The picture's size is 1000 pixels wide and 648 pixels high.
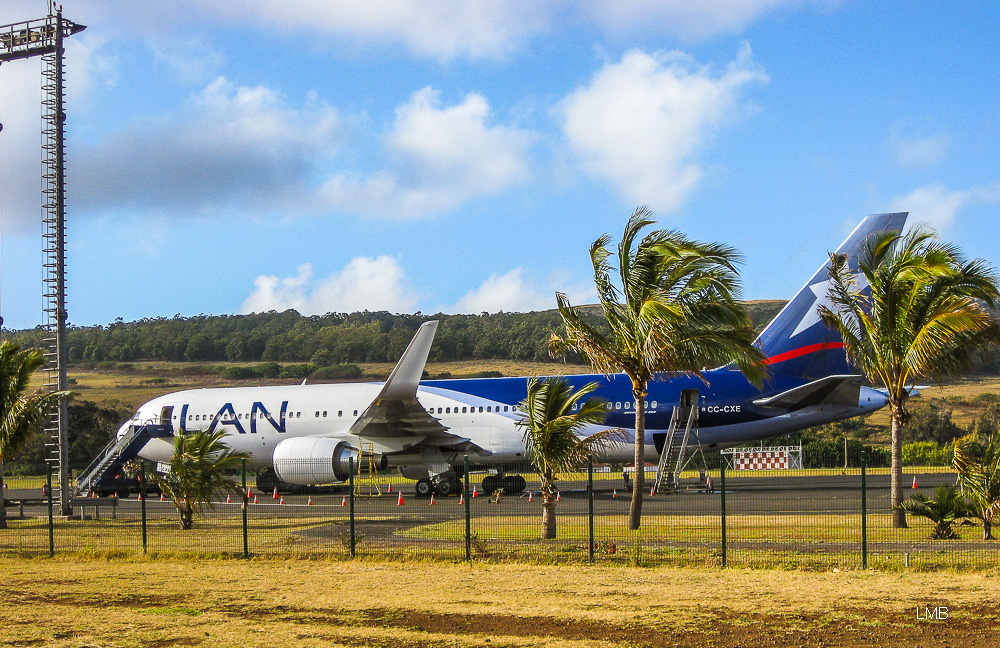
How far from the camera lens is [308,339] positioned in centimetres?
12562

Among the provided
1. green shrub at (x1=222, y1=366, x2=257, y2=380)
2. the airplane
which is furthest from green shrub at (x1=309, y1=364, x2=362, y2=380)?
the airplane

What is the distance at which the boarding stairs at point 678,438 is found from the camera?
990 inches

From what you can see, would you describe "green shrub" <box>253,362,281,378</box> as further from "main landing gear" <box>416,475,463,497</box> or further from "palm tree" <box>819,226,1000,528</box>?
"palm tree" <box>819,226,1000,528</box>

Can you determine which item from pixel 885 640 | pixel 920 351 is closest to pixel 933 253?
pixel 920 351

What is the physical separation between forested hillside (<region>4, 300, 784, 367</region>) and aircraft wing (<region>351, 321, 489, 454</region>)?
6692cm

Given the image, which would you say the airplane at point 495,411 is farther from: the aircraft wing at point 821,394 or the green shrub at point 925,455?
the green shrub at point 925,455

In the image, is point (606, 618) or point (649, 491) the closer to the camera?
point (606, 618)

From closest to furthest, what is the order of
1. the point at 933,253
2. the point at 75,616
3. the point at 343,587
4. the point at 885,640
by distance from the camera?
the point at 885,640 → the point at 75,616 → the point at 343,587 → the point at 933,253

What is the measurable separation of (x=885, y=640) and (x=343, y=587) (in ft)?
20.5

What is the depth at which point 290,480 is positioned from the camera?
82.5 ft

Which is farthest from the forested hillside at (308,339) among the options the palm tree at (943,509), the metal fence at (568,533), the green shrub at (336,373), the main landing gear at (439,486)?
the palm tree at (943,509)

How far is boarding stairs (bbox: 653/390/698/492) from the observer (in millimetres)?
25141

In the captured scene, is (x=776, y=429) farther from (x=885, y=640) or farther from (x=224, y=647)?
(x=224, y=647)

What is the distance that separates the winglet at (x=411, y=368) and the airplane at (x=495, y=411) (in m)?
0.03
